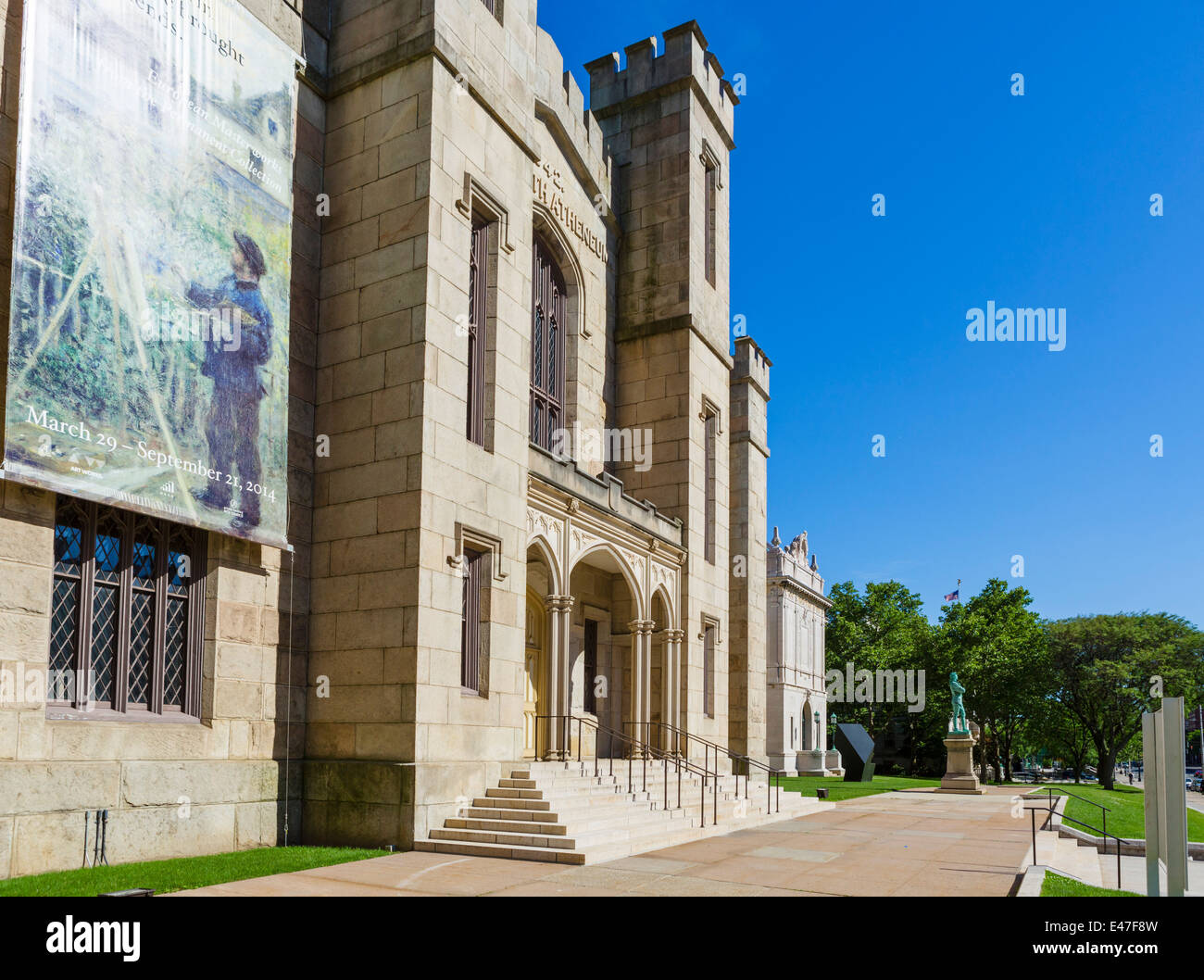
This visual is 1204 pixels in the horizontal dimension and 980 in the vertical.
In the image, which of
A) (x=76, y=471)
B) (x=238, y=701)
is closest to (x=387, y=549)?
(x=238, y=701)

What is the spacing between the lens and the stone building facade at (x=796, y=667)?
55656 millimetres

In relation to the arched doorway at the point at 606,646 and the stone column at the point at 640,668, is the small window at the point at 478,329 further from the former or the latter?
the stone column at the point at 640,668

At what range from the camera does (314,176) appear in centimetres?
1662

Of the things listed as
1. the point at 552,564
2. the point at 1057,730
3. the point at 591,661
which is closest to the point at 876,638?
the point at 1057,730

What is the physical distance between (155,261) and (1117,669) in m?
54.1

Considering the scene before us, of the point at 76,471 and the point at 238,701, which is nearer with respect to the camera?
the point at 76,471

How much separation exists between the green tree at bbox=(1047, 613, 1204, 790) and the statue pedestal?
19457 mm

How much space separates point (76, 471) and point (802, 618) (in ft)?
182

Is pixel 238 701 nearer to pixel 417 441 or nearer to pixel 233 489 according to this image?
pixel 233 489

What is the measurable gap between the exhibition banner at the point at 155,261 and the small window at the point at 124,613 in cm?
61

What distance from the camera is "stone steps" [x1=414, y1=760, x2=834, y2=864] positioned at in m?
13.8

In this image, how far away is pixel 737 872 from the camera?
1270cm

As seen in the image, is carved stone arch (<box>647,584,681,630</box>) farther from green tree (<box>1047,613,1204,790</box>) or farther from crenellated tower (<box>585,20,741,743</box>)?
green tree (<box>1047,613,1204,790</box>)
